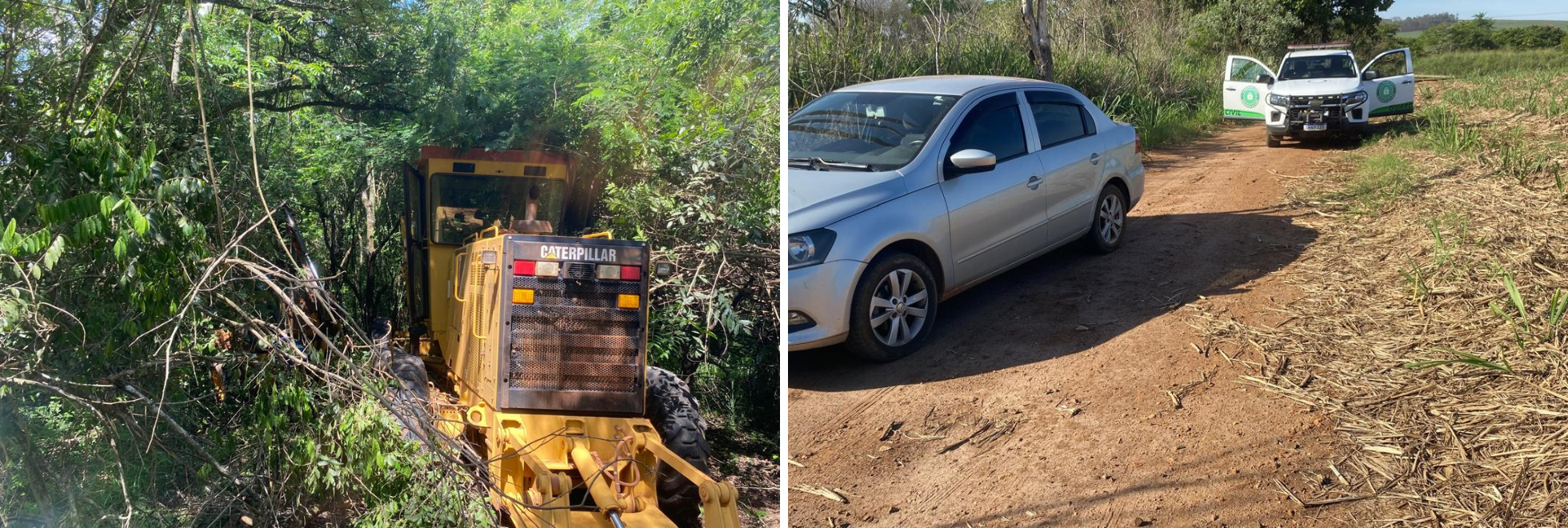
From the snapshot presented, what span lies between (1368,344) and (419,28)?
560 centimetres

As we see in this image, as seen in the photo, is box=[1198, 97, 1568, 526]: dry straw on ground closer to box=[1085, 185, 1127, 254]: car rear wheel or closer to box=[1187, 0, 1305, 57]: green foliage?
box=[1085, 185, 1127, 254]: car rear wheel

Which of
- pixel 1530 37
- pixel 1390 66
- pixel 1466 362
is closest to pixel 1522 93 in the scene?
pixel 1390 66

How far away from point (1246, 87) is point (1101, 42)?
3199mm

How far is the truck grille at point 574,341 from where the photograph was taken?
454 cm

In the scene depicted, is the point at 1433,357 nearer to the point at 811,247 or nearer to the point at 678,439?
the point at 811,247

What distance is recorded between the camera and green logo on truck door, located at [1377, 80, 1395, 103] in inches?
459

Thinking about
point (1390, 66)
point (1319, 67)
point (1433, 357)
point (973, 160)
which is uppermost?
point (1390, 66)

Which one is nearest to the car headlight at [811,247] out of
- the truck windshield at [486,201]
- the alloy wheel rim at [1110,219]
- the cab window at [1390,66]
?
the truck windshield at [486,201]

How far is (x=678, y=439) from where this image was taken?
5391 millimetres

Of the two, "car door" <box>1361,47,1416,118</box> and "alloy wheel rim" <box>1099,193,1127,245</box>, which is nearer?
"alloy wheel rim" <box>1099,193,1127,245</box>

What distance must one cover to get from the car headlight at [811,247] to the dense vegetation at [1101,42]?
112cm

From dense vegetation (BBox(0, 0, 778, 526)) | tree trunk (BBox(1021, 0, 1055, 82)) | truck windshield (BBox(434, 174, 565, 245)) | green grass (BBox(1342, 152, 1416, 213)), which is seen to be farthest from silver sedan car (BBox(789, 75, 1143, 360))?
tree trunk (BBox(1021, 0, 1055, 82))

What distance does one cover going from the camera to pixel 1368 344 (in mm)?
4418

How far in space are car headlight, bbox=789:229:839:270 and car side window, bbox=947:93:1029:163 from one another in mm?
947
